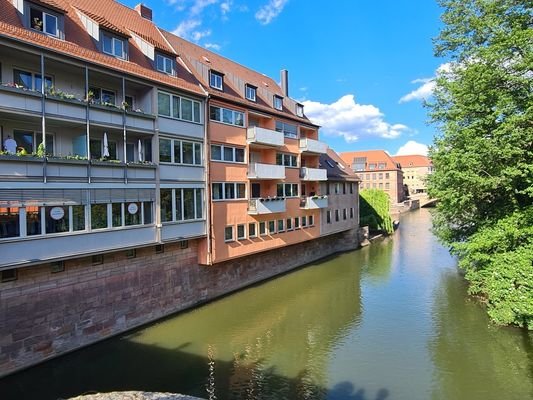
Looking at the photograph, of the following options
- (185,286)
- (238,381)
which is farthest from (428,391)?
(185,286)

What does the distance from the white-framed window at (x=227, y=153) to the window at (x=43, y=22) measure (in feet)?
29.4

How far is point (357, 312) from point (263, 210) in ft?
26.2

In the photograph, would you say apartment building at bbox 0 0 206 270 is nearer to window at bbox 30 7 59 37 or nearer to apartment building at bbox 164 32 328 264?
window at bbox 30 7 59 37

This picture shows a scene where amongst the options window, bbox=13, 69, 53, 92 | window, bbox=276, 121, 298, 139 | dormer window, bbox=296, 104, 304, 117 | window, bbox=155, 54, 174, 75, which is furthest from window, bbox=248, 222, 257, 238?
window, bbox=13, 69, 53, 92

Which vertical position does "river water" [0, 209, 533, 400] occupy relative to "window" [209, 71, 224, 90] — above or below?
below

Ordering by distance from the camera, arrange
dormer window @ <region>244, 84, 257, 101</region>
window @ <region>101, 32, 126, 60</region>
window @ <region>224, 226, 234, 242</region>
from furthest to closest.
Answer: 1. dormer window @ <region>244, 84, 257, 101</region>
2. window @ <region>224, 226, 234, 242</region>
3. window @ <region>101, 32, 126, 60</region>

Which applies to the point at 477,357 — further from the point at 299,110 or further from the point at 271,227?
the point at 299,110

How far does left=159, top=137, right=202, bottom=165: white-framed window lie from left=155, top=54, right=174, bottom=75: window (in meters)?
3.78

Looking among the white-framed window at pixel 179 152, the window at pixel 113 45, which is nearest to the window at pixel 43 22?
the window at pixel 113 45

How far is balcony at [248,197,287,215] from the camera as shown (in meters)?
22.7

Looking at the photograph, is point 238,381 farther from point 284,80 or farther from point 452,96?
point 284,80

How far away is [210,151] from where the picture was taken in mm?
20312

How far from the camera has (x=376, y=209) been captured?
48.3 m

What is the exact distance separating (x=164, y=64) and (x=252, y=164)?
7477mm
